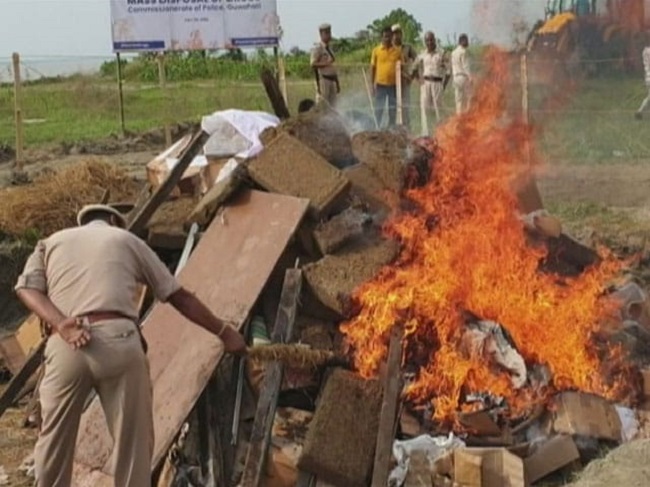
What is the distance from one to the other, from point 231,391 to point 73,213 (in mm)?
4899

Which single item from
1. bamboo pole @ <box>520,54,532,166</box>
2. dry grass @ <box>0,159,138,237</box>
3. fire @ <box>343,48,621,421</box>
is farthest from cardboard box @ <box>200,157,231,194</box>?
bamboo pole @ <box>520,54,532,166</box>

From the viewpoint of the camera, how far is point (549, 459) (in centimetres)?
683

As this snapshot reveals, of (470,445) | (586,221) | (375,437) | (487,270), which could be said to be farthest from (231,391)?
(586,221)

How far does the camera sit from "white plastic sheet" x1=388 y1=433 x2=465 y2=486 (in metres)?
6.80

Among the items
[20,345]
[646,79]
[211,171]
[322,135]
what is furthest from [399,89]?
[20,345]

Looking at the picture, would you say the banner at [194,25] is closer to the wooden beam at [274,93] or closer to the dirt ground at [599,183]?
the dirt ground at [599,183]

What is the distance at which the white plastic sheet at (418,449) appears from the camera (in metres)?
6.80

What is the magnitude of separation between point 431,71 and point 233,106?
369 inches

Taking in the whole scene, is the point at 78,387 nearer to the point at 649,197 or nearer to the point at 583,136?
the point at 649,197

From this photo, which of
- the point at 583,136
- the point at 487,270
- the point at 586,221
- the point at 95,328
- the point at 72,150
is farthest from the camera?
the point at 72,150

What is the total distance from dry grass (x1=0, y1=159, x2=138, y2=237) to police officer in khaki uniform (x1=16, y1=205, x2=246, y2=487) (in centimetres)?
557

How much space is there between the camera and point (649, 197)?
566 inches

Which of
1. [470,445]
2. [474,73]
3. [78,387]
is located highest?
[474,73]

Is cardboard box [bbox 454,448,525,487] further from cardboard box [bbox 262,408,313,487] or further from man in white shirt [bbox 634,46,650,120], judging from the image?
man in white shirt [bbox 634,46,650,120]
